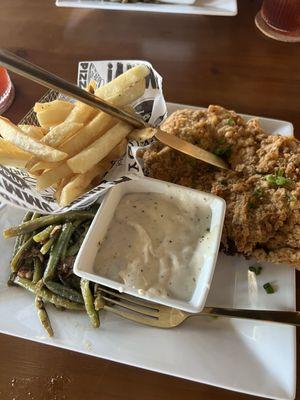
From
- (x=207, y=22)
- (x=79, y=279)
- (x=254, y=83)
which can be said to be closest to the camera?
(x=79, y=279)

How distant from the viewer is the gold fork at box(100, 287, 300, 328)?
150 cm

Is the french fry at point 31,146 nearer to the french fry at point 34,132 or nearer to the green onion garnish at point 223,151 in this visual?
the french fry at point 34,132

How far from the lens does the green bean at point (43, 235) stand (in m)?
1.71

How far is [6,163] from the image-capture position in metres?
1.56

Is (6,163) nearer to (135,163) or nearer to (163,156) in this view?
(135,163)

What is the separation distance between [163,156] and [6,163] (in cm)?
61

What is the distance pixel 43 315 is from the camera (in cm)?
159

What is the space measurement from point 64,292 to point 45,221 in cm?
31

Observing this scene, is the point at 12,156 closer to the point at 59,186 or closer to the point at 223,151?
the point at 59,186

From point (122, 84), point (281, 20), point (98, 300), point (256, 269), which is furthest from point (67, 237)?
point (281, 20)

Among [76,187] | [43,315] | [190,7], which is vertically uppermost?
[190,7]

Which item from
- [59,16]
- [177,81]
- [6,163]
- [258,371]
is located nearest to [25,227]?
[6,163]

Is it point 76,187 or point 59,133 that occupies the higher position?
point 59,133

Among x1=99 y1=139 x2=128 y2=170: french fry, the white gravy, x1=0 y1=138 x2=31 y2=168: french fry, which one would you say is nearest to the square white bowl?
the white gravy
